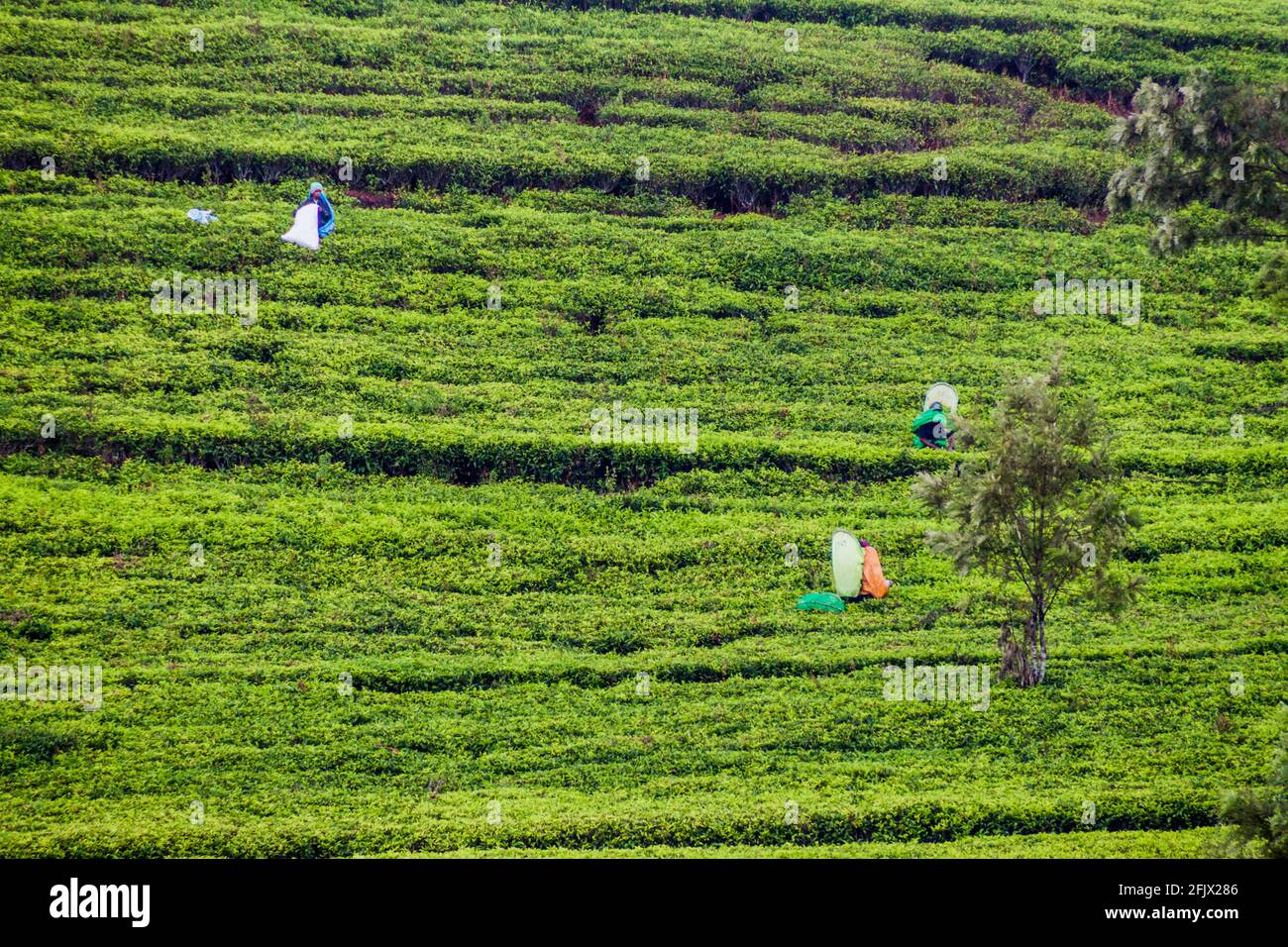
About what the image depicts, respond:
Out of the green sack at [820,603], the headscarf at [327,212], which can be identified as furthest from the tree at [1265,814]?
the headscarf at [327,212]

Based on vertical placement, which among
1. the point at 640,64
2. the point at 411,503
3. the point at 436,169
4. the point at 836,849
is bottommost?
the point at 836,849

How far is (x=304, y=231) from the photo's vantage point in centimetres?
3822

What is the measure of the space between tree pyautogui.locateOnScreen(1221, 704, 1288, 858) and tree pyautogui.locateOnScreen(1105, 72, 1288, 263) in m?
8.46

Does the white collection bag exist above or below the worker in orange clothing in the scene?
above

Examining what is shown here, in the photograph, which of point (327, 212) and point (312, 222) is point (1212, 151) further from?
point (327, 212)

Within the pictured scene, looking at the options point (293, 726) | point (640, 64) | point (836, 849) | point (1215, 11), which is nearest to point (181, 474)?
point (293, 726)

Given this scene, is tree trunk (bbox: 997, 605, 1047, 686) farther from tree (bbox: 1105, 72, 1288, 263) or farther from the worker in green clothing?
the worker in green clothing

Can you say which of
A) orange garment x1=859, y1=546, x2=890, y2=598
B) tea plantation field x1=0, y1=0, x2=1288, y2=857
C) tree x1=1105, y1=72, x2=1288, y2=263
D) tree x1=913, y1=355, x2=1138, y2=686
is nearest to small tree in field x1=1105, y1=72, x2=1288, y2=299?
tree x1=1105, y1=72, x2=1288, y2=263

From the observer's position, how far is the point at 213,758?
23.5 m

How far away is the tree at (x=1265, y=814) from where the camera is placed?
17.6 metres

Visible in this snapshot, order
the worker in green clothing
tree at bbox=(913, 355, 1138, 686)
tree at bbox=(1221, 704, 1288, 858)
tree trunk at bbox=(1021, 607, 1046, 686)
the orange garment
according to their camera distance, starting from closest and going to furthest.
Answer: tree at bbox=(1221, 704, 1288, 858) < tree at bbox=(913, 355, 1138, 686) < tree trunk at bbox=(1021, 607, 1046, 686) < the orange garment < the worker in green clothing

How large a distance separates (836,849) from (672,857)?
2472 millimetres

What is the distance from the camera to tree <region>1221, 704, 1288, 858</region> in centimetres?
1759

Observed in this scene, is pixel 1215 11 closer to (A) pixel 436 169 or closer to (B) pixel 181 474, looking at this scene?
(A) pixel 436 169
